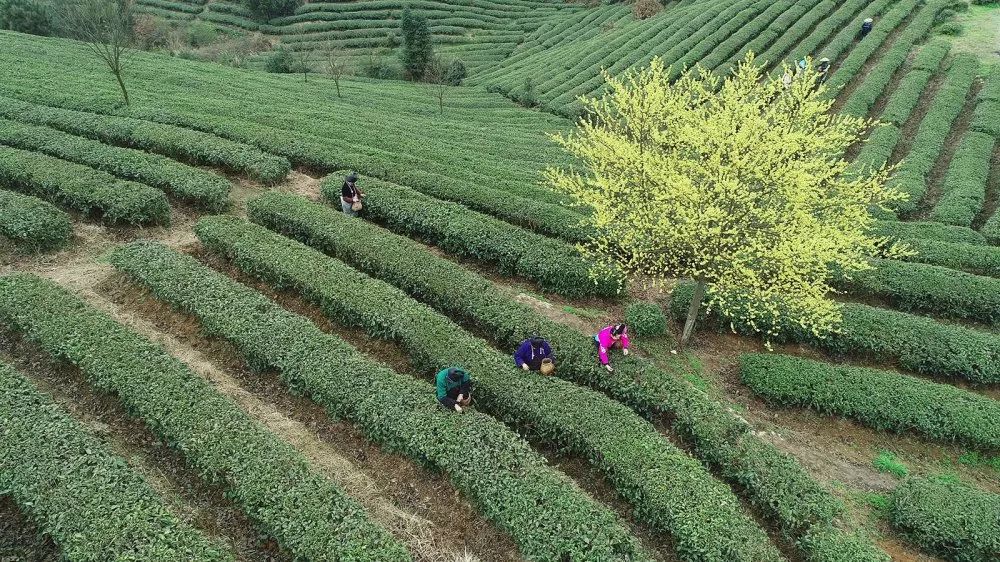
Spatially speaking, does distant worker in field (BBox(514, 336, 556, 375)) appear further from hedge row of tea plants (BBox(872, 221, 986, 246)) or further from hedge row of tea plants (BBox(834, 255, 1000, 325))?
hedge row of tea plants (BBox(872, 221, 986, 246))

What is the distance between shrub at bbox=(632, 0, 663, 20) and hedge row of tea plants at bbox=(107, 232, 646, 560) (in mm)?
Answer: 66557

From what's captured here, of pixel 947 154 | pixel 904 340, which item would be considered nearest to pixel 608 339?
pixel 904 340

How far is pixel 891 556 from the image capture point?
37.2 ft

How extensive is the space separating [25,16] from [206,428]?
247 feet

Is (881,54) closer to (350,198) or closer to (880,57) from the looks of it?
(880,57)

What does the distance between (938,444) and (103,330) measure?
21.9 metres

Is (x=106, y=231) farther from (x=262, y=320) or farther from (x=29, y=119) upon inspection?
(x=29, y=119)

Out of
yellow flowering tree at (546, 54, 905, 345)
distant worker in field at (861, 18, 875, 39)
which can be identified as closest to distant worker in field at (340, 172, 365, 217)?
yellow flowering tree at (546, 54, 905, 345)

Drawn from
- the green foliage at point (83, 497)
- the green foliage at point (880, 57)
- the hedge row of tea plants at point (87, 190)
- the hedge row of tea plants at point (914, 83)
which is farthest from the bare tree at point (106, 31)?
the hedge row of tea plants at point (914, 83)

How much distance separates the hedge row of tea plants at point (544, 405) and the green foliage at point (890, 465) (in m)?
4.97

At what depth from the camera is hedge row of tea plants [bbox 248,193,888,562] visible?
11.3 metres

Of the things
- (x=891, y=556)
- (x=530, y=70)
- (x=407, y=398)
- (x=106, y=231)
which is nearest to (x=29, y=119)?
(x=106, y=231)

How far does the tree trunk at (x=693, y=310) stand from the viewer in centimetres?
1526

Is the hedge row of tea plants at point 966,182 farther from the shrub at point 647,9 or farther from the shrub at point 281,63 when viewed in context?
the shrub at point 281,63
